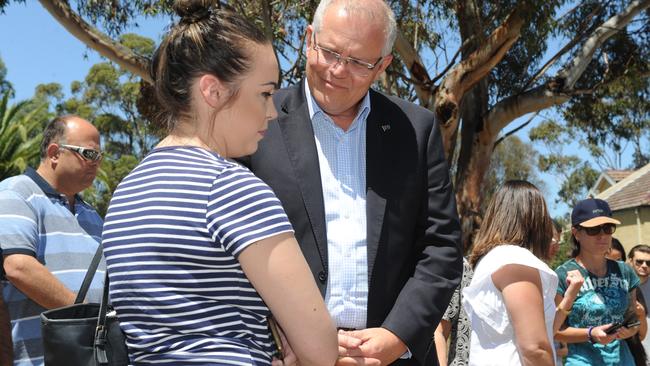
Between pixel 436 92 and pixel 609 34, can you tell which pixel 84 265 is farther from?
pixel 609 34

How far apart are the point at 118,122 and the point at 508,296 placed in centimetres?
3177

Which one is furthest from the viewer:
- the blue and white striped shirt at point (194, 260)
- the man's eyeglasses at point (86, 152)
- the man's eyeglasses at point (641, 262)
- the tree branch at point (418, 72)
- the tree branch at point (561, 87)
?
the tree branch at point (561, 87)

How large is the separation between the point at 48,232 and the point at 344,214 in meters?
1.88

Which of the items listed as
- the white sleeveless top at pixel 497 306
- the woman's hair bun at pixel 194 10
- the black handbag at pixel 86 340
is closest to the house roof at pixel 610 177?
the white sleeveless top at pixel 497 306

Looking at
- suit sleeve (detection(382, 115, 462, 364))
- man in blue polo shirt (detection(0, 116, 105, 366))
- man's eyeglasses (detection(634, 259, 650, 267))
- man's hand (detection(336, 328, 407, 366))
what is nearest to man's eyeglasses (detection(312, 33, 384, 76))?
suit sleeve (detection(382, 115, 462, 364))

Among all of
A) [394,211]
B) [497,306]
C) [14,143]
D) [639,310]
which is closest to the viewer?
[394,211]

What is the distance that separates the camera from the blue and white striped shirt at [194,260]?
1.60m

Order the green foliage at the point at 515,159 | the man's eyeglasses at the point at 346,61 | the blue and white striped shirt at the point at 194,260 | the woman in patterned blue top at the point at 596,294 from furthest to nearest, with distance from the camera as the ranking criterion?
the green foliage at the point at 515,159, the woman in patterned blue top at the point at 596,294, the man's eyeglasses at the point at 346,61, the blue and white striped shirt at the point at 194,260

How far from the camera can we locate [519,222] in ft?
11.9

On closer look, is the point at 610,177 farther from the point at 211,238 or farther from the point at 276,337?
the point at 211,238

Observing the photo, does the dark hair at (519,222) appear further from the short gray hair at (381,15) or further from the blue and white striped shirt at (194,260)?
the blue and white striped shirt at (194,260)

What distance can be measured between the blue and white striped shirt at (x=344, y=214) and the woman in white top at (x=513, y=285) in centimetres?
97

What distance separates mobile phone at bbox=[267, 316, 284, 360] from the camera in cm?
174

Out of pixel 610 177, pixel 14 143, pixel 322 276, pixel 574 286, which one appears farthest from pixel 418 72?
pixel 610 177
